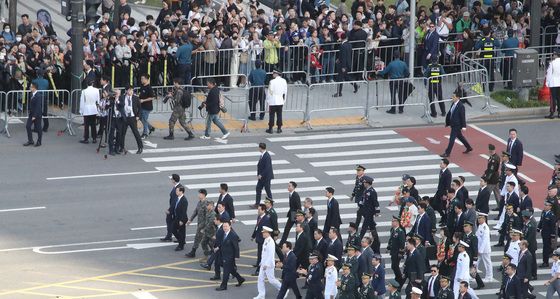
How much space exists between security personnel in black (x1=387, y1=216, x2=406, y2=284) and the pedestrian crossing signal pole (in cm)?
1359

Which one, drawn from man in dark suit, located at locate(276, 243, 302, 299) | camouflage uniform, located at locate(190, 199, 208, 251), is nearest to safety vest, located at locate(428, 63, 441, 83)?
camouflage uniform, located at locate(190, 199, 208, 251)

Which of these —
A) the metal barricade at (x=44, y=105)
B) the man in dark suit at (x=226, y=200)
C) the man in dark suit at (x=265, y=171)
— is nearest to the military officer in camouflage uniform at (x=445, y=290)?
the man in dark suit at (x=226, y=200)

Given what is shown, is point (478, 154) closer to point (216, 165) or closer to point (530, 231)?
point (216, 165)

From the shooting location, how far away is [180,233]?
32.5 m

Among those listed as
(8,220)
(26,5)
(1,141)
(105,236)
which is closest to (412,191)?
(105,236)

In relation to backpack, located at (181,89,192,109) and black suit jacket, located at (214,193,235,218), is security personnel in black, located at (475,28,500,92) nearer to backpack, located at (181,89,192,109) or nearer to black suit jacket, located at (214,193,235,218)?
backpack, located at (181,89,192,109)

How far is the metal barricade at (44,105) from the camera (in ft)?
134

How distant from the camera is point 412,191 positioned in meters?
33.1

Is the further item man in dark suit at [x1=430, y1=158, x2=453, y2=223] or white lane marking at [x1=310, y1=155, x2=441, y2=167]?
white lane marking at [x1=310, y1=155, x2=441, y2=167]

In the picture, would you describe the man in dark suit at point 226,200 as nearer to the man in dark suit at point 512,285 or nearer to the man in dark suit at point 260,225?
the man in dark suit at point 260,225

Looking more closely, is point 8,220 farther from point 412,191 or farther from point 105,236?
point 412,191

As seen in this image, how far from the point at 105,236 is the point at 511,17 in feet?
58.3

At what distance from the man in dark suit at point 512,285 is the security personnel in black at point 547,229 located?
3.25 m

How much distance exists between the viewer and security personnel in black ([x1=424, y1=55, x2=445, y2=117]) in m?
42.5
